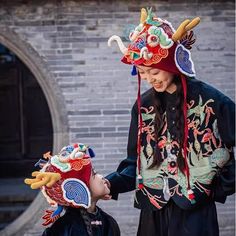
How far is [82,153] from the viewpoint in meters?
3.73

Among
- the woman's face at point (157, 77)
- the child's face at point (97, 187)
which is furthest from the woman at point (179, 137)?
the child's face at point (97, 187)

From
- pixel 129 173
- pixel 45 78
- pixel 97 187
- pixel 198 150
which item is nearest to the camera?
pixel 198 150

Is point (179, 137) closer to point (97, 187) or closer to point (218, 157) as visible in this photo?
point (218, 157)

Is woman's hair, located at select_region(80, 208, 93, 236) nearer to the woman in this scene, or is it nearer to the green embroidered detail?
the woman

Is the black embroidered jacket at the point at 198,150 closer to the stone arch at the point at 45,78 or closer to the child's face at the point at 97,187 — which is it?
the child's face at the point at 97,187

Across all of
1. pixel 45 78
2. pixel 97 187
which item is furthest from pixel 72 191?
pixel 45 78

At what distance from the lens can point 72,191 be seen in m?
3.64

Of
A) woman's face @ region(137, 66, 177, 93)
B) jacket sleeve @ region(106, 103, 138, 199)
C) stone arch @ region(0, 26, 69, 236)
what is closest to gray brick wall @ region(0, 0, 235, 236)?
stone arch @ region(0, 26, 69, 236)

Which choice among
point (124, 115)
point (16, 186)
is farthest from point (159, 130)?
point (16, 186)

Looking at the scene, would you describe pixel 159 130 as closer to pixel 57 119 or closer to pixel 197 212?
pixel 197 212

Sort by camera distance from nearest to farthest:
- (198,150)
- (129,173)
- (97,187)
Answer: (198,150), (97,187), (129,173)

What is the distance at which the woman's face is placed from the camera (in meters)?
3.56

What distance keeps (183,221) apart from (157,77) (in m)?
0.77

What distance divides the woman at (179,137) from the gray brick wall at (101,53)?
9.08 feet
